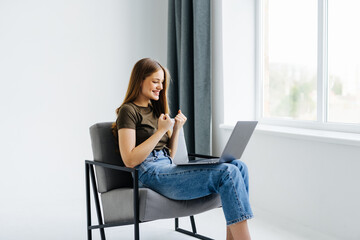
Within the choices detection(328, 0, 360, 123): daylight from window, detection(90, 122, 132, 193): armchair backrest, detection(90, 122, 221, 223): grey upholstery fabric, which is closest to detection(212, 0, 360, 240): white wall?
detection(328, 0, 360, 123): daylight from window

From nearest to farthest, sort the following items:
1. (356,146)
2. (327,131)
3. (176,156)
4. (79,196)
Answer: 1. (356,146)
2. (176,156)
3. (327,131)
4. (79,196)

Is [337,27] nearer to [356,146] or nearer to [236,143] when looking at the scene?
[356,146]

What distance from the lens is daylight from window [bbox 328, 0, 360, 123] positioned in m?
2.61

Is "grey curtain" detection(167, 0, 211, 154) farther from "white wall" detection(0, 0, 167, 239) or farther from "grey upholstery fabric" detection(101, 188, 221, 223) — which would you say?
"grey upholstery fabric" detection(101, 188, 221, 223)

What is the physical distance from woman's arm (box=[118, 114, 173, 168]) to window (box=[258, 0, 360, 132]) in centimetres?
125

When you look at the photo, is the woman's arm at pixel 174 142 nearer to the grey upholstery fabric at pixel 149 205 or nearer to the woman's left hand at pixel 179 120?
the woman's left hand at pixel 179 120

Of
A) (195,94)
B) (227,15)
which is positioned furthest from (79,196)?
(227,15)

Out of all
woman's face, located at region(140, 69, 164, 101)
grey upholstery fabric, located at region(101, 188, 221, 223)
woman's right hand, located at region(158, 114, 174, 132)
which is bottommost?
grey upholstery fabric, located at region(101, 188, 221, 223)

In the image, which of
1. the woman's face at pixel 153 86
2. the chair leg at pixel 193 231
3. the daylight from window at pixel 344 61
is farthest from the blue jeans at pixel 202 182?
the daylight from window at pixel 344 61

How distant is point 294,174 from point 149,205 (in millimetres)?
1122

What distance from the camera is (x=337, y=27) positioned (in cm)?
272

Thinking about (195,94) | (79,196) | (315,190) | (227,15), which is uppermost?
(227,15)

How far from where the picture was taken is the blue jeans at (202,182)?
71.9 inches

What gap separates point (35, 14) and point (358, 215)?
2.66 m
